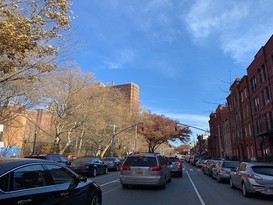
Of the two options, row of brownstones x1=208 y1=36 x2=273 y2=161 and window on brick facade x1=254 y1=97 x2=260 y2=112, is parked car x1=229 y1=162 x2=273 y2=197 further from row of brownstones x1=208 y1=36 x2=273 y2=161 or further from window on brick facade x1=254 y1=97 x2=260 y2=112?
window on brick facade x1=254 y1=97 x2=260 y2=112

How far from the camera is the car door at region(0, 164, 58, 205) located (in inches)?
168

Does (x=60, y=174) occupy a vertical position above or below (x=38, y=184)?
above

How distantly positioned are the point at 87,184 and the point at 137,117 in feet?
173

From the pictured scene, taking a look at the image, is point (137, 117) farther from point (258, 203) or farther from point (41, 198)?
point (41, 198)

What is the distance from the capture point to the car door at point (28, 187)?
14.0ft

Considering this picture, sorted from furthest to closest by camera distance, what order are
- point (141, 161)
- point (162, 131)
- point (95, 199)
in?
point (162, 131) → point (141, 161) → point (95, 199)

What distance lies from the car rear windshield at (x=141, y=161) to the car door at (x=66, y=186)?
7670 mm

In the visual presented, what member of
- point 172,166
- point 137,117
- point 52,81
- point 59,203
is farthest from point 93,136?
point 59,203

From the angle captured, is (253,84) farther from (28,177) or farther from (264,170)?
(28,177)

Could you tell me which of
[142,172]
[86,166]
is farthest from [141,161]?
[86,166]

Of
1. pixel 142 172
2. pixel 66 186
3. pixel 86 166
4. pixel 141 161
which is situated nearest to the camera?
pixel 66 186

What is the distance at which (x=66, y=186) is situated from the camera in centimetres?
574

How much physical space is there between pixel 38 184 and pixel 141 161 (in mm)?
9487

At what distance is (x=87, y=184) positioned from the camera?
6.79 m
